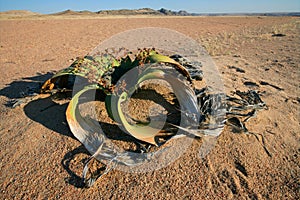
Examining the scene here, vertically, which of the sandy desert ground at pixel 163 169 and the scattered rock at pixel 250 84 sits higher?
the scattered rock at pixel 250 84

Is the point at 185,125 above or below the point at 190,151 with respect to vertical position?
above

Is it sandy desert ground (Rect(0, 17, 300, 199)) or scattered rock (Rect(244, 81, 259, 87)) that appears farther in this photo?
scattered rock (Rect(244, 81, 259, 87))

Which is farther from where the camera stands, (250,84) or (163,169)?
(250,84)

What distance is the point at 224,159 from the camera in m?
1.76

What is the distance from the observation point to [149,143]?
5.90 ft

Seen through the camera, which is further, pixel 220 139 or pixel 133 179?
pixel 220 139

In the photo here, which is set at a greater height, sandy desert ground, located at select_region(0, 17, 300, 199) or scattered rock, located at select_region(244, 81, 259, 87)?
scattered rock, located at select_region(244, 81, 259, 87)

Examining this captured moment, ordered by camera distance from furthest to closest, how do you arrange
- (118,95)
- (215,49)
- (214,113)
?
1. (215,49)
2. (214,113)
3. (118,95)

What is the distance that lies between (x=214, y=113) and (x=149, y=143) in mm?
636

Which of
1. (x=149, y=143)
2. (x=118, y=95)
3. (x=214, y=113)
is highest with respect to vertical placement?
(x=118, y=95)

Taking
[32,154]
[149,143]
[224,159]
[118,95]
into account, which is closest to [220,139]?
[224,159]

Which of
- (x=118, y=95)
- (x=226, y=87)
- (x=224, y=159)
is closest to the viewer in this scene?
(x=224, y=159)

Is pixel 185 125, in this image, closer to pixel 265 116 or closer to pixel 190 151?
pixel 190 151

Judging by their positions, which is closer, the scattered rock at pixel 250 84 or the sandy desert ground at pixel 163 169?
the sandy desert ground at pixel 163 169
